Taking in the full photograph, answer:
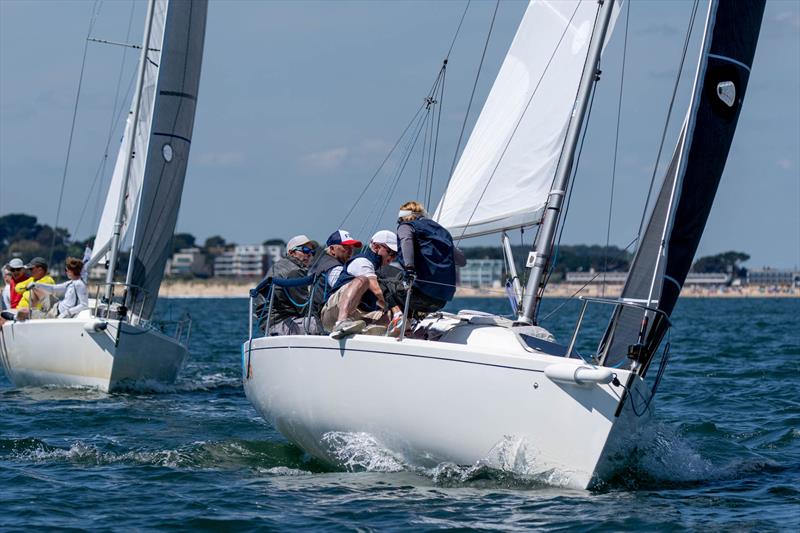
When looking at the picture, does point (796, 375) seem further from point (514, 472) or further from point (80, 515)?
point (80, 515)

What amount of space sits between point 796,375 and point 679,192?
28.5ft

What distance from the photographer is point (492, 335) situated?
731cm

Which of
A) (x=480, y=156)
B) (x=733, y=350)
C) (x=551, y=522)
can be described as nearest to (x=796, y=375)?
(x=733, y=350)

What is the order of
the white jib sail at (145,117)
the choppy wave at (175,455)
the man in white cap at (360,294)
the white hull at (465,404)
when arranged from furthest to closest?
the white jib sail at (145,117) → the choppy wave at (175,455) → the man in white cap at (360,294) → the white hull at (465,404)

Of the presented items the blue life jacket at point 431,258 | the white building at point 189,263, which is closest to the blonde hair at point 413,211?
the blue life jacket at point 431,258

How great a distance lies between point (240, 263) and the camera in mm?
153250

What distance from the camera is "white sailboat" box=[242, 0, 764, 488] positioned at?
6695 mm

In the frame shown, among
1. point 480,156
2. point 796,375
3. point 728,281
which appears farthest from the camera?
point 728,281

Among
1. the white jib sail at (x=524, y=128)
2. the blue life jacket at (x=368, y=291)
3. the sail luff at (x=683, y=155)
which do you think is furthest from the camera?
the white jib sail at (x=524, y=128)

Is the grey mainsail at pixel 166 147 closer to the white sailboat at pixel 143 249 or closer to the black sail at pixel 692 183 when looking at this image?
the white sailboat at pixel 143 249

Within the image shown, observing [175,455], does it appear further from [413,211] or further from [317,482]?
[413,211]

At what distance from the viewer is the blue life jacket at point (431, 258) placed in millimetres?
7688

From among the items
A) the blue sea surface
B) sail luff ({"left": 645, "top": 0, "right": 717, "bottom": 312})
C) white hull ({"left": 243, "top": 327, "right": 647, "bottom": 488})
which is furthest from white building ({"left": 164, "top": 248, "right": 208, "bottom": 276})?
sail luff ({"left": 645, "top": 0, "right": 717, "bottom": 312})

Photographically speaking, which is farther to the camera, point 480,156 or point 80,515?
point 480,156
